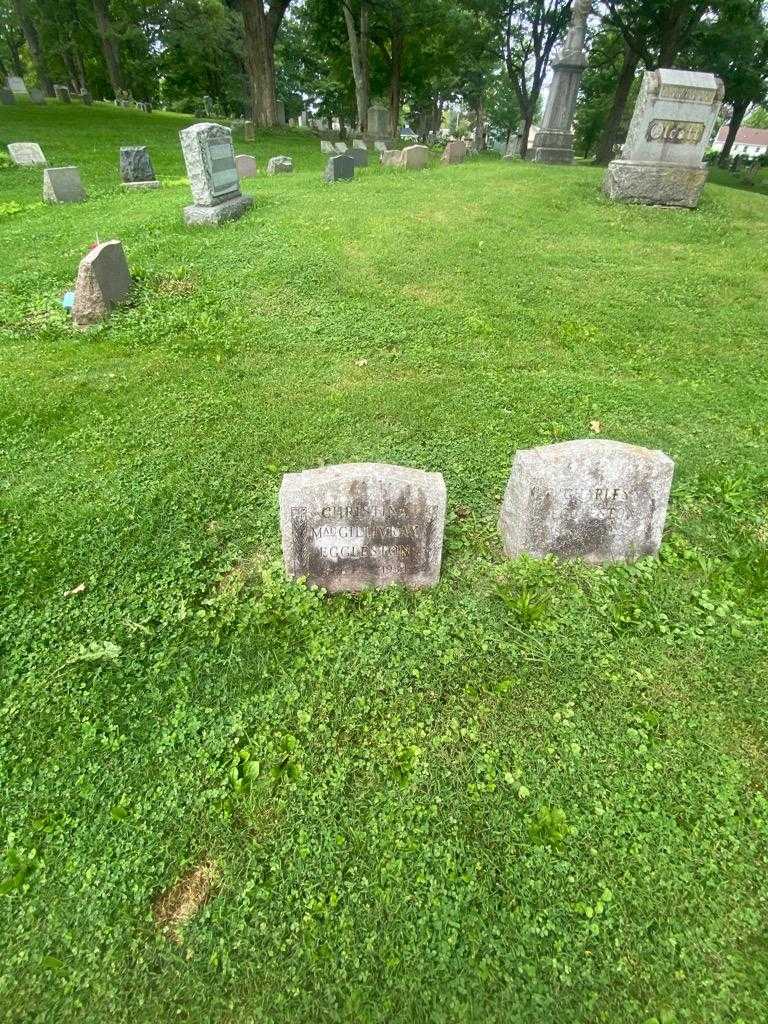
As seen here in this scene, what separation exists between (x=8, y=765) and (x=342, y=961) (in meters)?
1.84

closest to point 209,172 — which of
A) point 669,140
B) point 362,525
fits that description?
point 669,140

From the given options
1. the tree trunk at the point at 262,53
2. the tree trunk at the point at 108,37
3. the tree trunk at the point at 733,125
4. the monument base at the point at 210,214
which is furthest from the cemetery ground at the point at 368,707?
the tree trunk at the point at 733,125

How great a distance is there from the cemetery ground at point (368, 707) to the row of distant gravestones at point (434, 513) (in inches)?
7.8

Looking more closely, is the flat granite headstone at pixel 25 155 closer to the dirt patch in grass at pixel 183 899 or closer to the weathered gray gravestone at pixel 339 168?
the weathered gray gravestone at pixel 339 168

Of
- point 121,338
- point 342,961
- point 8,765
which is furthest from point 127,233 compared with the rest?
point 342,961

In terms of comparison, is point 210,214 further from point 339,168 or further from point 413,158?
point 413,158

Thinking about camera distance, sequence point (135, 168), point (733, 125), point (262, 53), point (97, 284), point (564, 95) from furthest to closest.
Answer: point (733, 125) → point (262, 53) → point (564, 95) → point (135, 168) → point (97, 284)

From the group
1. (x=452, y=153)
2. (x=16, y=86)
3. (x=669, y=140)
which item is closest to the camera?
(x=669, y=140)

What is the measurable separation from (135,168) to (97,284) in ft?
36.1

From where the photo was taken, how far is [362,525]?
339cm

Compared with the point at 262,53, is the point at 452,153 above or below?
below

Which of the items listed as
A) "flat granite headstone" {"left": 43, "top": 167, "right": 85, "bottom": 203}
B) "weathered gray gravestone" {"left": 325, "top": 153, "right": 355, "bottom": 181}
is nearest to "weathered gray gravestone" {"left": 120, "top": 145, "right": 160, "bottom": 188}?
"flat granite headstone" {"left": 43, "top": 167, "right": 85, "bottom": 203}

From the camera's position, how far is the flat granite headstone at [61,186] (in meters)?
12.8

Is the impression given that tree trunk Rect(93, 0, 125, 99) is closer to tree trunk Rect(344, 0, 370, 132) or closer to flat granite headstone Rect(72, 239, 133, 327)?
tree trunk Rect(344, 0, 370, 132)
